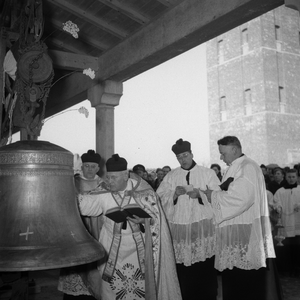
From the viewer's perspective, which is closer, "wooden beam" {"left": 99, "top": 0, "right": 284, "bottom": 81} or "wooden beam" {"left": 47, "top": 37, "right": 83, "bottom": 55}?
"wooden beam" {"left": 99, "top": 0, "right": 284, "bottom": 81}

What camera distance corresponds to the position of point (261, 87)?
27.3 meters

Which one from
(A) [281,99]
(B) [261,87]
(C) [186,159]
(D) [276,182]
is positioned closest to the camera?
(C) [186,159]

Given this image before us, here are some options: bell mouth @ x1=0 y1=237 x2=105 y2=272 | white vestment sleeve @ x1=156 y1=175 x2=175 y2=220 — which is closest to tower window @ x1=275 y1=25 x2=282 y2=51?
white vestment sleeve @ x1=156 y1=175 x2=175 y2=220

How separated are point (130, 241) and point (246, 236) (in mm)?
1357

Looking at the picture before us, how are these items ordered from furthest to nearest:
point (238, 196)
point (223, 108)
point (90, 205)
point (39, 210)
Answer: point (223, 108)
point (238, 196)
point (90, 205)
point (39, 210)

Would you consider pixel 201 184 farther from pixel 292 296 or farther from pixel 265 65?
pixel 265 65

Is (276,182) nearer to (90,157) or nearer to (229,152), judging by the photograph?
(229,152)

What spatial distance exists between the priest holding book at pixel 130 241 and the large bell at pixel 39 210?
1556 millimetres

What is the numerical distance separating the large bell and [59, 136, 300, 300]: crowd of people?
1564mm

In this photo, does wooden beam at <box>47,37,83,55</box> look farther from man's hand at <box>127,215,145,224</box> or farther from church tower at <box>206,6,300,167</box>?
church tower at <box>206,6,300,167</box>

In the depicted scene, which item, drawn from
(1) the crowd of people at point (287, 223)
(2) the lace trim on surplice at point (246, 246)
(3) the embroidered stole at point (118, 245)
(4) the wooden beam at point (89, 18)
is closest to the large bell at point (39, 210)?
(3) the embroidered stole at point (118, 245)

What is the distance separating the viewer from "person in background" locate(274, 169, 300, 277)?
290 inches

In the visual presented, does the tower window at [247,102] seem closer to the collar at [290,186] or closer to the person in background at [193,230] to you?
the collar at [290,186]

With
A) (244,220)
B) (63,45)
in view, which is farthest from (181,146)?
(63,45)
